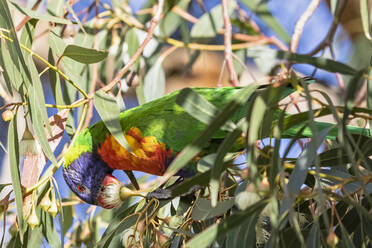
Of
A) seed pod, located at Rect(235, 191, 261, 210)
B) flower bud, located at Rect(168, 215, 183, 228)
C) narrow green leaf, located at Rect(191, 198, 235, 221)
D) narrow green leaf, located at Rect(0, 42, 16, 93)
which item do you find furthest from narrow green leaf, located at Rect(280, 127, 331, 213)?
narrow green leaf, located at Rect(0, 42, 16, 93)

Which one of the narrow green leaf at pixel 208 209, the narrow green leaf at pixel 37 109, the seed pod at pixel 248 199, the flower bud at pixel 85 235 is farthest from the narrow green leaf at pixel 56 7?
the seed pod at pixel 248 199

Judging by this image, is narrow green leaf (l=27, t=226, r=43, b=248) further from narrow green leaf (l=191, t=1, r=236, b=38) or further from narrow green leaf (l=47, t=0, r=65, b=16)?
narrow green leaf (l=191, t=1, r=236, b=38)

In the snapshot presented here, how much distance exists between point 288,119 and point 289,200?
7.5 inches

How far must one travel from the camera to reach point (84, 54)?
36.5 inches

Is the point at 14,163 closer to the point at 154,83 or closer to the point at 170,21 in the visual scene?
the point at 154,83

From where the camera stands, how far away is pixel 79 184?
4.23 ft

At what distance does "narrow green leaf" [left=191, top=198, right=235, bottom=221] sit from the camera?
75 centimetres

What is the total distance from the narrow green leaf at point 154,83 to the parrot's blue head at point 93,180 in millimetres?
296

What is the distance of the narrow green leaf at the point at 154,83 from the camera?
1.50 m

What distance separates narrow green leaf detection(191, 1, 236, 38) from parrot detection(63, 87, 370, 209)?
18.8 inches

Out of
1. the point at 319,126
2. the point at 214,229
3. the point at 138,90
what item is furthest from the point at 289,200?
the point at 138,90

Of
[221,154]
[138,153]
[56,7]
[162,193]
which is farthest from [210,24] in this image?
[221,154]

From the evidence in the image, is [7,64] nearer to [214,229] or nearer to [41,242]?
[41,242]

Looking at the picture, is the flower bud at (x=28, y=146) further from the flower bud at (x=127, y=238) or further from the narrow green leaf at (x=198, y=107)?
the narrow green leaf at (x=198, y=107)
